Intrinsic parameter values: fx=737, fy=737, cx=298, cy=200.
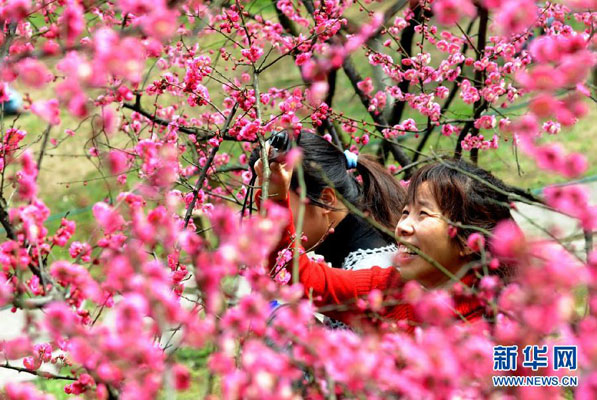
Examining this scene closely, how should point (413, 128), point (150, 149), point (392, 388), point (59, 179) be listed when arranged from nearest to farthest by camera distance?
point (392, 388), point (150, 149), point (413, 128), point (59, 179)

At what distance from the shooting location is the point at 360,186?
10.9 ft

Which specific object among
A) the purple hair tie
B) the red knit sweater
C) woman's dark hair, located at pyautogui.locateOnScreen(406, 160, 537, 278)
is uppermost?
the purple hair tie

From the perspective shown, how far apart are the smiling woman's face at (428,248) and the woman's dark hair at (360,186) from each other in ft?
2.39

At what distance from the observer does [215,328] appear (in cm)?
145

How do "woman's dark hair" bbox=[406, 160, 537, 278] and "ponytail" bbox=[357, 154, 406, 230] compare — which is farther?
"ponytail" bbox=[357, 154, 406, 230]

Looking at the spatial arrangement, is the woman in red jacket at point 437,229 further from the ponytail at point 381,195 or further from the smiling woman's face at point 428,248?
the ponytail at point 381,195

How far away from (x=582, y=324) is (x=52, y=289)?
1.07 meters

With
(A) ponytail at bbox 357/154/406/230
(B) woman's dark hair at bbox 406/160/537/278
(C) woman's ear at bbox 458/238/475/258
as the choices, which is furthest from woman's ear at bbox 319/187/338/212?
(C) woman's ear at bbox 458/238/475/258

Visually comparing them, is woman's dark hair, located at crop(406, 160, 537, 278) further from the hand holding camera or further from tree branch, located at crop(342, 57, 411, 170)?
tree branch, located at crop(342, 57, 411, 170)

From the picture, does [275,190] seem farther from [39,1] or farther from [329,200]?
[39,1]

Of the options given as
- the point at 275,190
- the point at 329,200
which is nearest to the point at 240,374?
the point at 275,190

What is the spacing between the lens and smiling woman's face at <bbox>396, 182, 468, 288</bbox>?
2.33 m

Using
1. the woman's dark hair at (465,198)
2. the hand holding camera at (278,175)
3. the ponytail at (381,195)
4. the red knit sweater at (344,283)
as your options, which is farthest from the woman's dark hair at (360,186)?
the woman's dark hair at (465,198)

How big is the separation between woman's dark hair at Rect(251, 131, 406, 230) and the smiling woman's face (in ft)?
2.39
